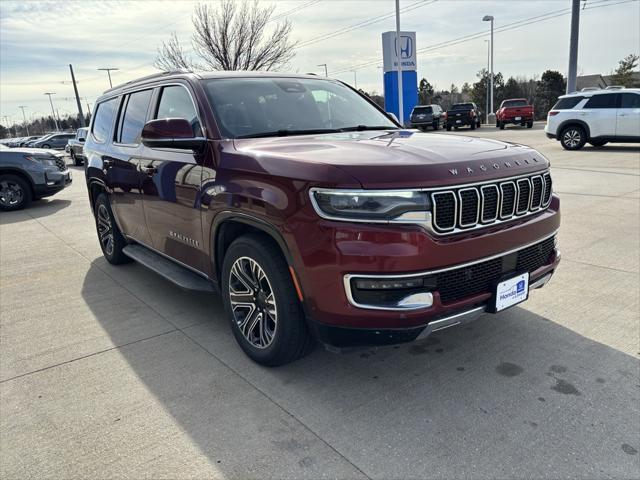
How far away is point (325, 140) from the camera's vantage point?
3279 mm

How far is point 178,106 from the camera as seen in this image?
3.87m

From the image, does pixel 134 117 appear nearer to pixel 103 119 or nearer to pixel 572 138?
pixel 103 119

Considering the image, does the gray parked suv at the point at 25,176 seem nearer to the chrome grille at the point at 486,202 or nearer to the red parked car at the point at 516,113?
the chrome grille at the point at 486,202

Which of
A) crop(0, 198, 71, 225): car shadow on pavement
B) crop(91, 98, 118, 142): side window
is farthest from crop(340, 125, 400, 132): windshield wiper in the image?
crop(0, 198, 71, 225): car shadow on pavement

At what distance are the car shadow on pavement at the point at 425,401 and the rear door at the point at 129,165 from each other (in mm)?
1226

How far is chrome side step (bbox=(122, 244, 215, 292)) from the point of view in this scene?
377 cm

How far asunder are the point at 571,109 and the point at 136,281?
1505cm

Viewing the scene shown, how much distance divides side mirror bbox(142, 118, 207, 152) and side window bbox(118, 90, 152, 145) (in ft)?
3.26

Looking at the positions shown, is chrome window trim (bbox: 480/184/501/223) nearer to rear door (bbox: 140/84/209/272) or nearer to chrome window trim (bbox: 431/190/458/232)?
chrome window trim (bbox: 431/190/458/232)

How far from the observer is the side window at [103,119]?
5282mm

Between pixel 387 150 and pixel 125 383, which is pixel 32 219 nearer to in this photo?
pixel 125 383

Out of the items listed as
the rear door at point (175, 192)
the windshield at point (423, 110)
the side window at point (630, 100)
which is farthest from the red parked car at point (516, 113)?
the rear door at point (175, 192)

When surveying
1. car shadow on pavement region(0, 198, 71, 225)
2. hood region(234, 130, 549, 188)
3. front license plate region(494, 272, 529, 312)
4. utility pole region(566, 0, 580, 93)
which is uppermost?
utility pole region(566, 0, 580, 93)

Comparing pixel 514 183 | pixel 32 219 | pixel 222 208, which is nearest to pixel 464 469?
pixel 514 183
